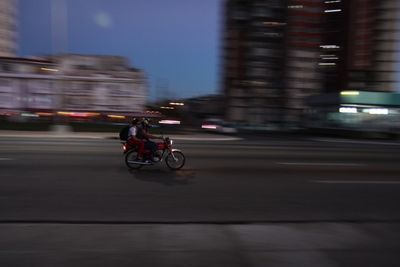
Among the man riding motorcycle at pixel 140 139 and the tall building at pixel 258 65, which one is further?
the tall building at pixel 258 65

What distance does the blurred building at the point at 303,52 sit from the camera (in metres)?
117

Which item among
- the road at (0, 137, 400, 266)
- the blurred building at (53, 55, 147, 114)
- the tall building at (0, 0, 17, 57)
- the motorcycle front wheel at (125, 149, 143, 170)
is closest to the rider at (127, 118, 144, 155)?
the motorcycle front wheel at (125, 149, 143, 170)

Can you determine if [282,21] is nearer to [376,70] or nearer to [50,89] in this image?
[376,70]

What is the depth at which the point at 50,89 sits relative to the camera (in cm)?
11794

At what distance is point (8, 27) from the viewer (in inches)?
5325

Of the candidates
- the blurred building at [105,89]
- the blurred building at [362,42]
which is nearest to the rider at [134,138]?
the blurred building at [105,89]

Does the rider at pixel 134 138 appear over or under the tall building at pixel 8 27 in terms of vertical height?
under

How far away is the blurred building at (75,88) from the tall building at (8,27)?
13.4 meters

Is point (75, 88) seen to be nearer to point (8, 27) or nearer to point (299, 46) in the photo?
point (8, 27)

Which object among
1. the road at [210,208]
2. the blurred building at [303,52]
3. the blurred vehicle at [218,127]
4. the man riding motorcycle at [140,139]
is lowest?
the blurred vehicle at [218,127]

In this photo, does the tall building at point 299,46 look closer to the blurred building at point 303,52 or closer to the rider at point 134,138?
the blurred building at point 303,52

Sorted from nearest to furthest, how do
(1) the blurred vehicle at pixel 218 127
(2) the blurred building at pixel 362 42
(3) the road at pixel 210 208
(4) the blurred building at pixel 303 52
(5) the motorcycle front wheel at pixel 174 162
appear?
(3) the road at pixel 210 208
(5) the motorcycle front wheel at pixel 174 162
(1) the blurred vehicle at pixel 218 127
(2) the blurred building at pixel 362 42
(4) the blurred building at pixel 303 52

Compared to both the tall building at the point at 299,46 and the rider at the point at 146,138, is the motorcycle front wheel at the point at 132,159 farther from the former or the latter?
the tall building at the point at 299,46

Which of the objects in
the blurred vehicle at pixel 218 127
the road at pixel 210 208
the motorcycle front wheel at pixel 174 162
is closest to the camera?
the road at pixel 210 208
